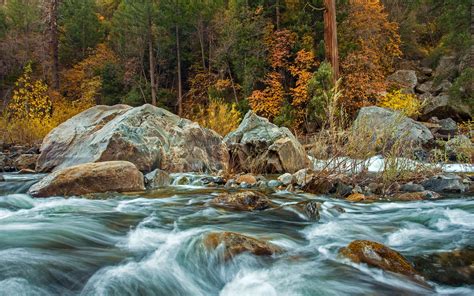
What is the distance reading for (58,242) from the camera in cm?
375

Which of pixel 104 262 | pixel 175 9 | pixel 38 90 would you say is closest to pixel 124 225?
pixel 104 262

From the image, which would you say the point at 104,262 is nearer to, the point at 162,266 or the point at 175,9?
the point at 162,266

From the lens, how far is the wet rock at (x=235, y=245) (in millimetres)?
3359

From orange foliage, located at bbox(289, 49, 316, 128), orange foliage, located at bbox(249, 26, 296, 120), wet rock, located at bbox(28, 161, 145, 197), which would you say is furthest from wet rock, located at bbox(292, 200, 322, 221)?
orange foliage, located at bbox(249, 26, 296, 120)

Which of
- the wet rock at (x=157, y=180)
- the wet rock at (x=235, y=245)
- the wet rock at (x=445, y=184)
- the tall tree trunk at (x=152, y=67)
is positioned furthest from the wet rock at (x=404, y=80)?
the wet rock at (x=235, y=245)

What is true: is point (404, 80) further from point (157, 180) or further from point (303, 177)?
point (157, 180)

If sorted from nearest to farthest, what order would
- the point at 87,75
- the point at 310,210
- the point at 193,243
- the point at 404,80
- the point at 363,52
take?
the point at 193,243 < the point at 310,210 < the point at 363,52 < the point at 404,80 < the point at 87,75

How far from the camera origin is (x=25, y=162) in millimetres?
10133

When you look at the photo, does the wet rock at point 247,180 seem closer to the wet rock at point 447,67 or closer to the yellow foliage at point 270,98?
the yellow foliage at point 270,98

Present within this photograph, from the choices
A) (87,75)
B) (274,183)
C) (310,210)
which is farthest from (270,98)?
(310,210)

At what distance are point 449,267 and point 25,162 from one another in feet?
31.6

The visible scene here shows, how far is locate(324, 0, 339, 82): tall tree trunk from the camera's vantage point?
1562 cm

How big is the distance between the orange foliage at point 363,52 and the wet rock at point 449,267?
1386cm

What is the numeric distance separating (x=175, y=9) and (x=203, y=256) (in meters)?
22.0
